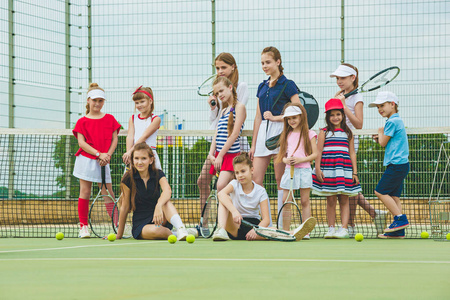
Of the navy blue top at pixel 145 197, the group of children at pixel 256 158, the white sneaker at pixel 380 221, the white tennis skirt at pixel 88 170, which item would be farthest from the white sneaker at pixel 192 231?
the white sneaker at pixel 380 221

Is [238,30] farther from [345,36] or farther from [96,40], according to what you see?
[96,40]

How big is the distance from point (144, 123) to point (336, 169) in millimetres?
1844

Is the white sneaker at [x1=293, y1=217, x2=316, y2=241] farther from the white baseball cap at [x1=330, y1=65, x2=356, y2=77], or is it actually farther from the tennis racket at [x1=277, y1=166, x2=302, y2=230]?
the white baseball cap at [x1=330, y1=65, x2=356, y2=77]

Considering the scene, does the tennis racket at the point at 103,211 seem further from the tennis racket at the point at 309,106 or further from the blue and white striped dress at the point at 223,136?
the tennis racket at the point at 309,106

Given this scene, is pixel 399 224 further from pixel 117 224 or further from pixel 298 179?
pixel 117 224

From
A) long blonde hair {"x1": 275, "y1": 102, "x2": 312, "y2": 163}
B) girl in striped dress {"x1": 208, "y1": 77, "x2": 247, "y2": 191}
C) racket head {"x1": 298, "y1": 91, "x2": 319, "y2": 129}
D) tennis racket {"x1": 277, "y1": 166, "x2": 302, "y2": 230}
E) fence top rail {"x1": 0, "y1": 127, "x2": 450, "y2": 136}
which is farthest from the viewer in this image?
fence top rail {"x1": 0, "y1": 127, "x2": 450, "y2": 136}

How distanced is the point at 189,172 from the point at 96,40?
3.89 m

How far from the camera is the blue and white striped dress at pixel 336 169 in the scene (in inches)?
233

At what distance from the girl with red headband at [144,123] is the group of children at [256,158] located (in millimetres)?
10

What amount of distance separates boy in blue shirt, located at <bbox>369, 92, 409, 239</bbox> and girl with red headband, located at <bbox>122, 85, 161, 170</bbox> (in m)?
2.08

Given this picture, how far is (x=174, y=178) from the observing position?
771 cm

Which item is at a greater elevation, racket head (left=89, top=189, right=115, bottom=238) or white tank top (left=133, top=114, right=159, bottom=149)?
white tank top (left=133, top=114, right=159, bottom=149)

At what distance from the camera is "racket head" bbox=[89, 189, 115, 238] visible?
617cm

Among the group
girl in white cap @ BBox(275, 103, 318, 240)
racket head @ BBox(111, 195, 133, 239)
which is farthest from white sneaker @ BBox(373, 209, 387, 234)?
racket head @ BBox(111, 195, 133, 239)
